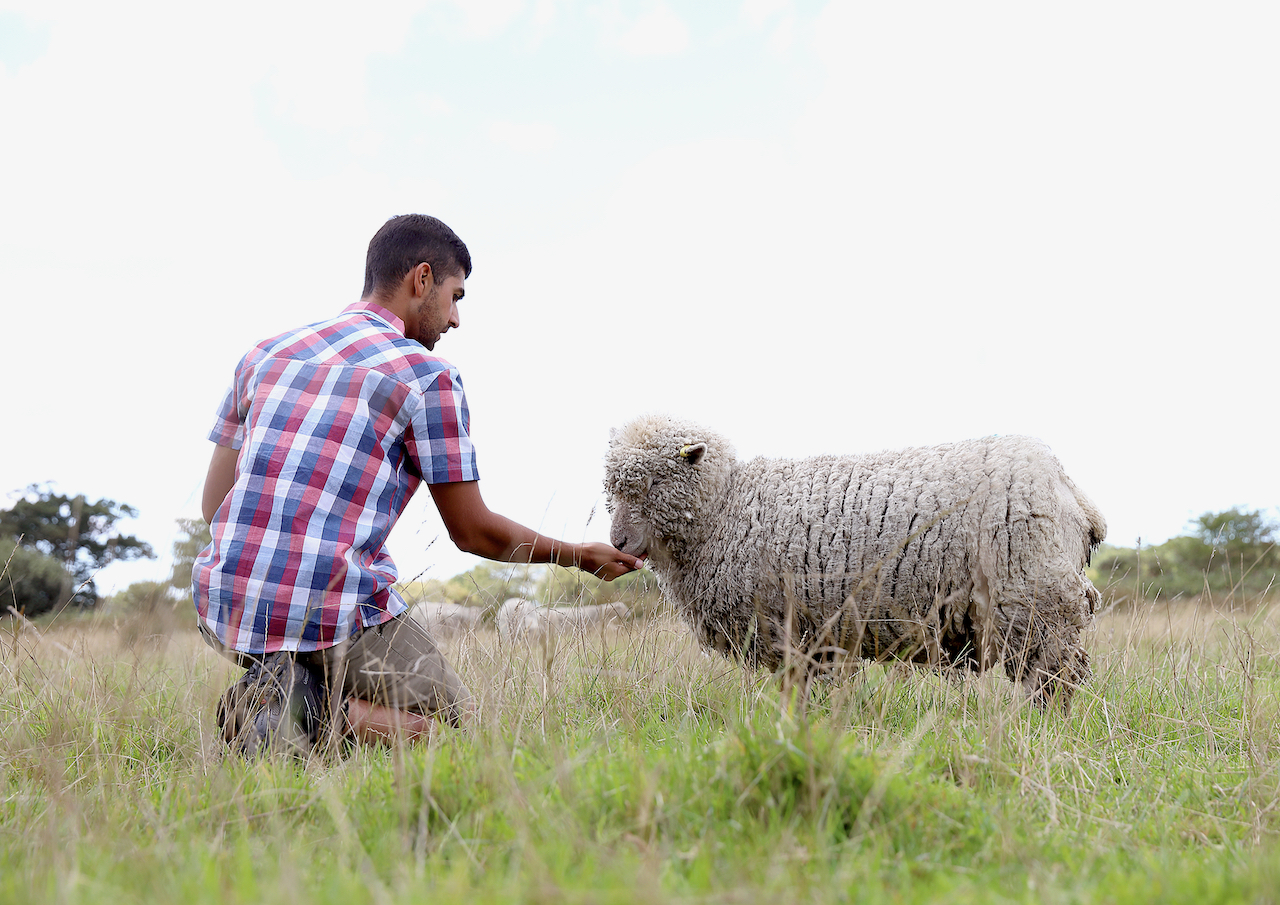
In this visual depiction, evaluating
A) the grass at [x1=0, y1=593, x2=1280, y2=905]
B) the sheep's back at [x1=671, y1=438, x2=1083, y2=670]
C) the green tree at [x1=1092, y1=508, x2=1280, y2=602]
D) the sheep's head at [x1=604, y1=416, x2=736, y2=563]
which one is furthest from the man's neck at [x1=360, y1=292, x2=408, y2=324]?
the green tree at [x1=1092, y1=508, x2=1280, y2=602]

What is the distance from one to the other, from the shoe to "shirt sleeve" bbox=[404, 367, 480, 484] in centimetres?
83

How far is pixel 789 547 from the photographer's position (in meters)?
3.74

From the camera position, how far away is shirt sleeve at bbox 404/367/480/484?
2.97 meters

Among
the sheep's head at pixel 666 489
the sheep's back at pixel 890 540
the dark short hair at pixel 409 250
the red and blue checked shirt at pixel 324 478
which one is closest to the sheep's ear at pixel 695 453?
the sheep's head at pixel 666 489

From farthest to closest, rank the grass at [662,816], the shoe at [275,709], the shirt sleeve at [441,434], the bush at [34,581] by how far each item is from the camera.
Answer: the bush at [34,581], the shirt sleeve at [441,434], the shoe at [275,709], the grass at [662,816]

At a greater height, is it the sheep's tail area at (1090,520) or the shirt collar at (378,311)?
the shirt collar at (378,311)

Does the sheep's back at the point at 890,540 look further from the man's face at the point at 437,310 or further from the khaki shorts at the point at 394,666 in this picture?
the man's face at the point at 437,310

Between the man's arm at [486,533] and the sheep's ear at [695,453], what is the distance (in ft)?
2.99

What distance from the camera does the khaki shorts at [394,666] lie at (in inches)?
111

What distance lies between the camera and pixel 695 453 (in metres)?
4.13

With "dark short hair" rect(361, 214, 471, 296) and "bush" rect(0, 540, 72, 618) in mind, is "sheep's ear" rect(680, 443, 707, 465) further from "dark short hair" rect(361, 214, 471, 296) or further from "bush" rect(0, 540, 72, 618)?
"bush" rect(0, 540, 72, 618)

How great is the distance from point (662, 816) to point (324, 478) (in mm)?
1743

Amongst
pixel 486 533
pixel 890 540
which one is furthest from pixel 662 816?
pixel 890 540

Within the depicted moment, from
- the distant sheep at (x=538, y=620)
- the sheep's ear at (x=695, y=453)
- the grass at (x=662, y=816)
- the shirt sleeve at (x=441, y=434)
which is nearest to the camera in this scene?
the grass at (x=662, y=816)
